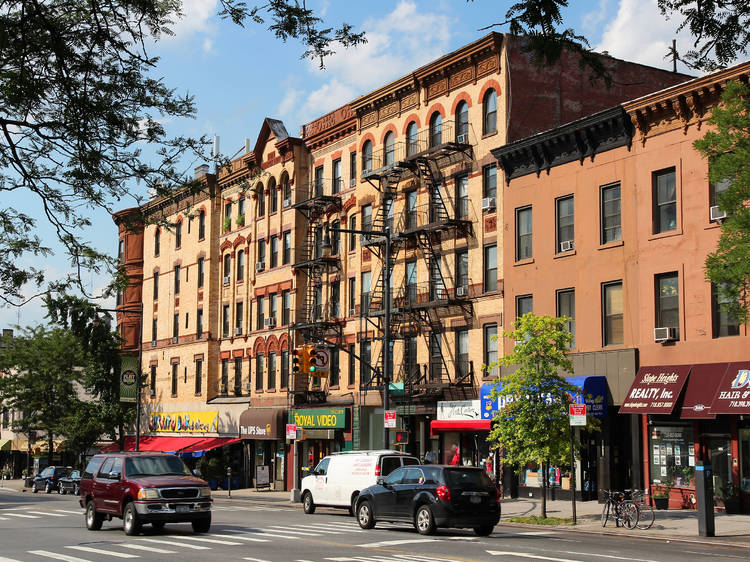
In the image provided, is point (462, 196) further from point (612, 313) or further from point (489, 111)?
point (612, 313)

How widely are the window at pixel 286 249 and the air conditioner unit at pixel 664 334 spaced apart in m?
26.2

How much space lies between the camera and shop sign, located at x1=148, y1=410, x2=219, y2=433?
60.4 metres

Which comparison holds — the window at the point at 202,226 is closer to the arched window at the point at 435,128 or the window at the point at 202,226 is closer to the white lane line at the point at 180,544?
the arched window at the point at 435,128

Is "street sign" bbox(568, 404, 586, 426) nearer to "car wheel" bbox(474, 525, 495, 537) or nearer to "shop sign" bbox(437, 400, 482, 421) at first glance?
"car wheel" bbox(474, 525, 495, 537)

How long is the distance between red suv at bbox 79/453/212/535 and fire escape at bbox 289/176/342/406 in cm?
2512

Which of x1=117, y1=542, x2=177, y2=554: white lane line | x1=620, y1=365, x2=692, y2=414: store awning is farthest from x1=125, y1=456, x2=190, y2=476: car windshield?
x1=620, y1=365, x2=692, y2=414: store awning

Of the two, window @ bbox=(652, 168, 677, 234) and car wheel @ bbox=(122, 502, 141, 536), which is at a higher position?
window @ bbox=(652, 168, 677, 234)

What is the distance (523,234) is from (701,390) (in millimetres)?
10661

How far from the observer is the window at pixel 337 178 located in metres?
50.4

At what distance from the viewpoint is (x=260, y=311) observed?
56938 millimetres

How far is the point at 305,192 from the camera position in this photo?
175 ft

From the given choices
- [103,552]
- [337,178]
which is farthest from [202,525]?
[337,178]

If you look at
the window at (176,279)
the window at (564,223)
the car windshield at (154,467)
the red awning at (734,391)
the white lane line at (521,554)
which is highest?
the window at (176,279)

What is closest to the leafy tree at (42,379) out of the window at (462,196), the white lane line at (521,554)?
the window at (462,196)
